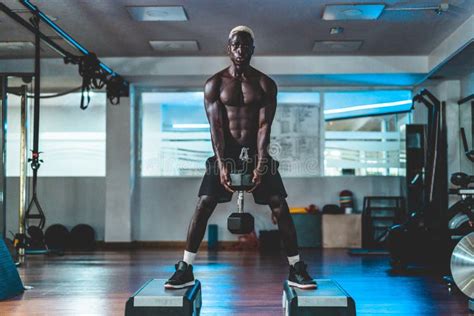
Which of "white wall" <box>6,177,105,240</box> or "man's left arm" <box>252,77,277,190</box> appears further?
"white wall" <box>6,177,105,240</box>

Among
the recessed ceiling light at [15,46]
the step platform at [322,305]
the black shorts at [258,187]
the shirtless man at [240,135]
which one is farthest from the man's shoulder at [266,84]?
the recessed ceiling light at [15,46]

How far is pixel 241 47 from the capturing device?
2980 millimetres

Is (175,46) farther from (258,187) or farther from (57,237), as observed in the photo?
(258,187)

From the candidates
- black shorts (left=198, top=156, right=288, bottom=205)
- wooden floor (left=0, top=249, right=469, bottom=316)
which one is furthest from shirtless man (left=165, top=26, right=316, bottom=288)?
wooden floor (left=0, top=249, right=469, bottom=316)

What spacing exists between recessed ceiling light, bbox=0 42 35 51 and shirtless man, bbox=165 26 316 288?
14.0 ft

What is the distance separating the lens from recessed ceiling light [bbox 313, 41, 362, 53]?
6383mm

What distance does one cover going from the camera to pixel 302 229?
7414 millimetres

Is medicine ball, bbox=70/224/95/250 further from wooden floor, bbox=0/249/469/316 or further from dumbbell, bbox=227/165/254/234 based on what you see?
dumbbell, bbox=227/165/254/234

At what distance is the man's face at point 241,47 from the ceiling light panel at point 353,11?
2355 millimetres

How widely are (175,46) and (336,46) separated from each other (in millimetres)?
1936

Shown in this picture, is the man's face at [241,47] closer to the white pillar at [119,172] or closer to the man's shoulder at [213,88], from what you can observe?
the man's shoulder at [213,88]

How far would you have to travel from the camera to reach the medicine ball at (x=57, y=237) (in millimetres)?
7523

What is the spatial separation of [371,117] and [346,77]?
91 centimetres

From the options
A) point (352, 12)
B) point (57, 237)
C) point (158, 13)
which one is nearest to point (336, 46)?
point (352, 12)
